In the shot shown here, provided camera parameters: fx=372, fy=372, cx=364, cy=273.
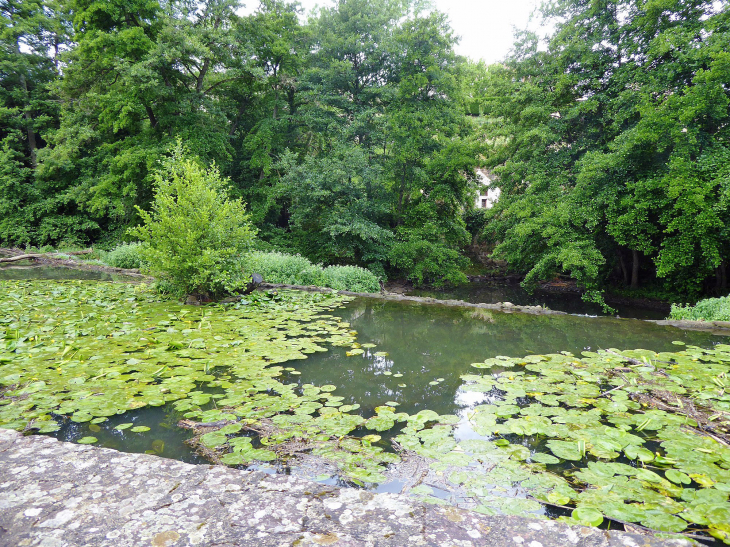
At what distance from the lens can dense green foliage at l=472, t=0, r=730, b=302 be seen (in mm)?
9188

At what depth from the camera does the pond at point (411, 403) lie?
229cm

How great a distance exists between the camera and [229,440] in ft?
8.93

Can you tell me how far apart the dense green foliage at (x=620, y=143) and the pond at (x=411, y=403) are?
533 centimetres

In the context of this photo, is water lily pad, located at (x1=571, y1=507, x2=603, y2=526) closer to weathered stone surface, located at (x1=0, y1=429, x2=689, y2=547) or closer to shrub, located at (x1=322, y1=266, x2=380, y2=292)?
weathered stone surface, located at (x1=0, y1=429, x2=689, y2=547)

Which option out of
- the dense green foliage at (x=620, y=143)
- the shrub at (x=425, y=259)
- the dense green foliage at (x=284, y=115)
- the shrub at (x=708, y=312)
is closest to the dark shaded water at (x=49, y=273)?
the dense green foliage at (x=284, y=115)

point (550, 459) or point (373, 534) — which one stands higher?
point (373, 534)

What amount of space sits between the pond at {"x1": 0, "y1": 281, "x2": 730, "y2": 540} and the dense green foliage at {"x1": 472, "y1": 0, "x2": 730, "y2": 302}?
533cm

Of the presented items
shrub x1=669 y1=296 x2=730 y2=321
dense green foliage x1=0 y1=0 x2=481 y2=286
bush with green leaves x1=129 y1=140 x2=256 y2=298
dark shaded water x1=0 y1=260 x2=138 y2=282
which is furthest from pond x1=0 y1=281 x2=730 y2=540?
dense green foliage x1=0 y1=0 x2=481 y2=286

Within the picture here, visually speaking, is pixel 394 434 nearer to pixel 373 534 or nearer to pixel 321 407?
pixel 321 407

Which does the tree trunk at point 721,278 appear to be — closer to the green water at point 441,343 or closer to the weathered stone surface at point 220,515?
the green water at point 441,343

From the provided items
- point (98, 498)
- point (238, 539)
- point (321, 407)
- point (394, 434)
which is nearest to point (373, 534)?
point (238, 539)

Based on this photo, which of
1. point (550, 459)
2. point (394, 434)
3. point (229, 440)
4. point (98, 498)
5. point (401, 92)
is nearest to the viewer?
point (98, 498)

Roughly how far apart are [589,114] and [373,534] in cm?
1452

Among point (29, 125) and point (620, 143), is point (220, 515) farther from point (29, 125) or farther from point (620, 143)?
point (29, 125)
